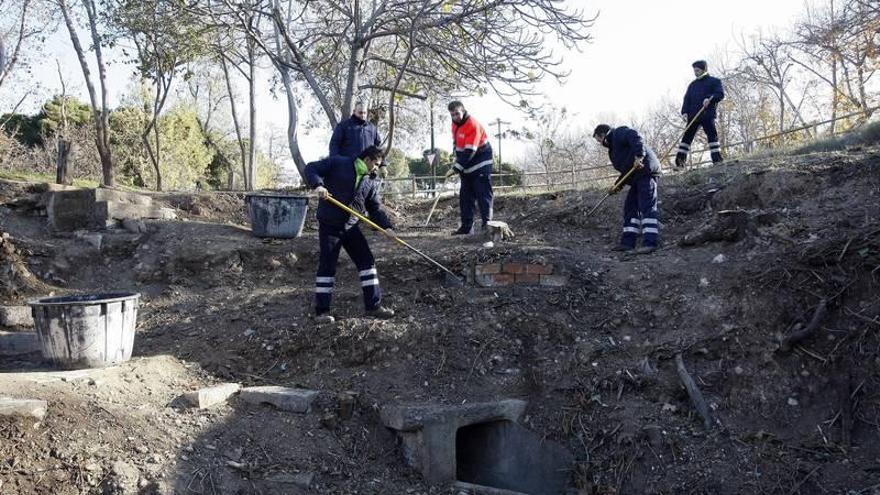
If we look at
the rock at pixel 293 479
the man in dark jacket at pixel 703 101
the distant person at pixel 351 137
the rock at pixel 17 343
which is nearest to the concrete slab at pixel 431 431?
the rock at pixel 293 479

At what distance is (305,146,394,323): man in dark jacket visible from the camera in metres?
5.52

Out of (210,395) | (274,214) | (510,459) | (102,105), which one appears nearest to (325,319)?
(210,395)

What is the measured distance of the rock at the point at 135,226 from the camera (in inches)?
300

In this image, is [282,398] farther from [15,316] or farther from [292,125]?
[292,125]

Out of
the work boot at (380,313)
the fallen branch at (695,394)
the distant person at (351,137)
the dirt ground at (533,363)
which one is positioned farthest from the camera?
the distant person at (351,137)

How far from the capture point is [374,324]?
5.29 m

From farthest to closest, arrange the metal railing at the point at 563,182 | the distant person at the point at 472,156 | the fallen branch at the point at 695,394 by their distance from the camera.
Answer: the metal railing at the point at 563,182, the distant person at the point at 472,156, the fallen branch at the point at 695,394

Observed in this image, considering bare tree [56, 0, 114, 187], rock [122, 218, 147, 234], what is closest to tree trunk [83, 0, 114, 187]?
bare tree [56, 0, 114, 187]

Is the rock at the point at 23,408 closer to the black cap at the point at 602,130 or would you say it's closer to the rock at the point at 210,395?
the rock at the point at 210,395

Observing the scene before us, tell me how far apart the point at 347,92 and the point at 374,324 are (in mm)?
5633

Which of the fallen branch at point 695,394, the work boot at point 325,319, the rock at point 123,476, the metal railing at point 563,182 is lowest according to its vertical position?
the rock at point 123,476

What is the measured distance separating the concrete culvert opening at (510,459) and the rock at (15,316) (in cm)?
397

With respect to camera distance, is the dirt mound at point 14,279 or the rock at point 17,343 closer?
the rock at point 17,343

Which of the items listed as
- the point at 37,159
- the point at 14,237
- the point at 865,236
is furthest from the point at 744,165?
Result: the point at 37,159
